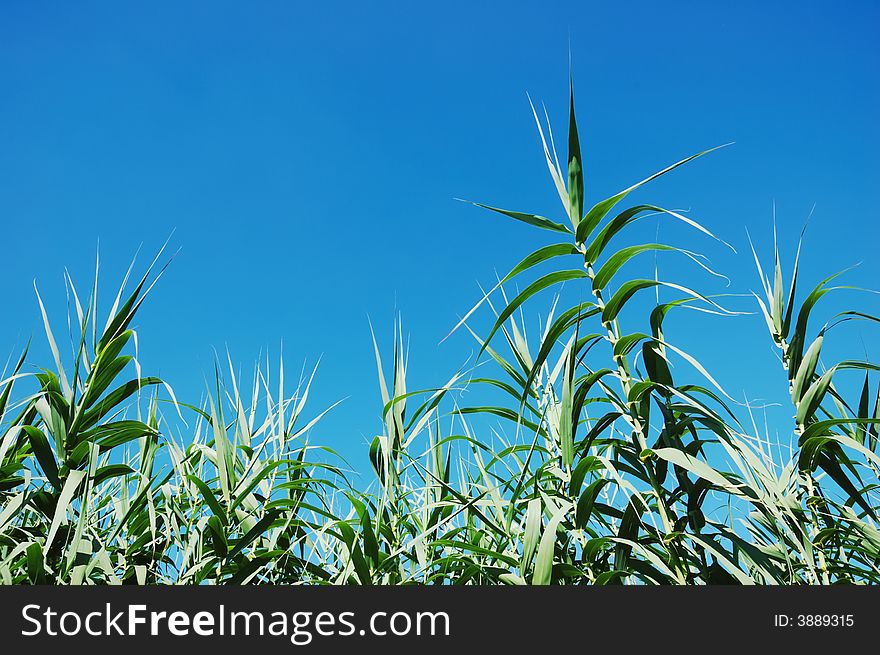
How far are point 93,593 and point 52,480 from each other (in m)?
0.32

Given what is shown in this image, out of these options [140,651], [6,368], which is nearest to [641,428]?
[140,651]

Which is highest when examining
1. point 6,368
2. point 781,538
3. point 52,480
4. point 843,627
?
point 6,368

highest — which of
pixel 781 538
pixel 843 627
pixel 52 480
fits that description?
pixel 52 480

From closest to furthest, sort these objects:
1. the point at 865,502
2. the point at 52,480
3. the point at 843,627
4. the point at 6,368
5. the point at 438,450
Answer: the point at 843,627 < the point at 865,502 < the point at 52,480 < the point at 6,368 < the point at 438,450

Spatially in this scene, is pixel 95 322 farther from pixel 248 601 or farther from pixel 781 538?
pixel 781 538

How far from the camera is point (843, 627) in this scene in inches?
35.4

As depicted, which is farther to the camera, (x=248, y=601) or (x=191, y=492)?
(x=191, y=492)

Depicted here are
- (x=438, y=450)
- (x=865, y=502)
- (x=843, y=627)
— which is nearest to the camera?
(x=843, y=627)

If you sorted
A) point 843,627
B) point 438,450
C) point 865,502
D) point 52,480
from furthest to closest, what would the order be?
point 438,450, point 52,480, point 865,502, point 843,627

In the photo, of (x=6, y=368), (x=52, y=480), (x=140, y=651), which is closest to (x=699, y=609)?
(x=140, y=651)

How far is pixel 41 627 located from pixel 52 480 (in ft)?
1.02

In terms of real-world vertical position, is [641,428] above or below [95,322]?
below

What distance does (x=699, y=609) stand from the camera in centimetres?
91

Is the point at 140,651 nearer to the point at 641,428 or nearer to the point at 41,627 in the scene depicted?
the point at 41,627
